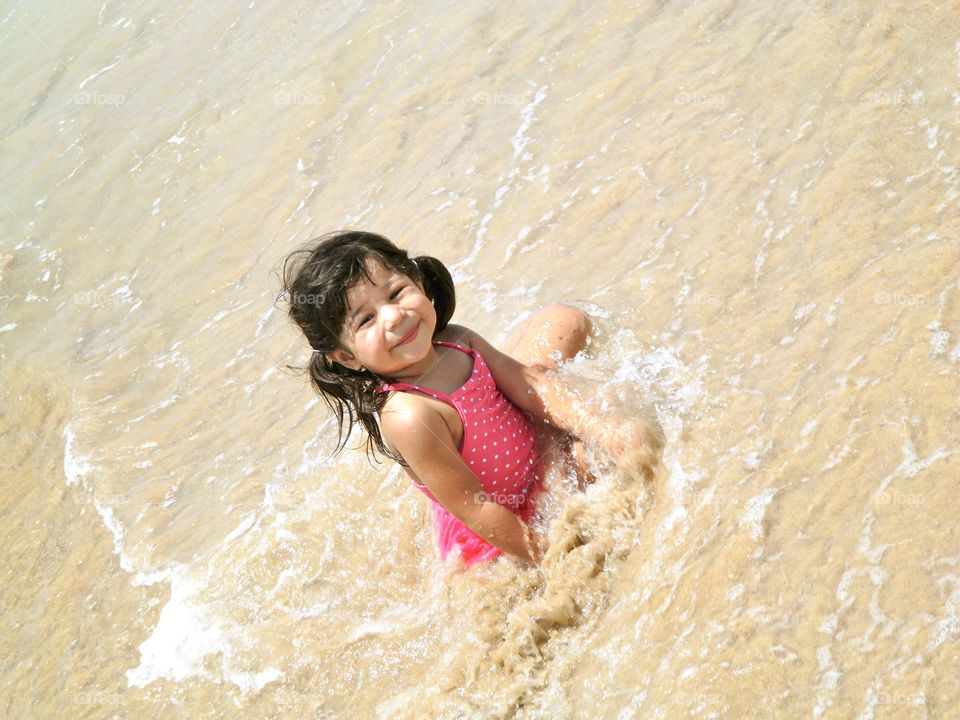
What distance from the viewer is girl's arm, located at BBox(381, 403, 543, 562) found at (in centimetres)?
310

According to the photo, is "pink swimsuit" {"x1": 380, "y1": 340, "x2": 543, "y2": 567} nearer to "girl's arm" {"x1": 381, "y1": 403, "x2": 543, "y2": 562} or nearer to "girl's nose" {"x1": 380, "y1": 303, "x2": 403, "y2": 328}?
"girl's arm" {"x1": 381, "y1": 403, "x2": 543, "y2": 562}

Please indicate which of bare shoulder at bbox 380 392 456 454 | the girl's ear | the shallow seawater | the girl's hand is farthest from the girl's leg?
the girl's ear

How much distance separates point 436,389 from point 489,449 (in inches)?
11.3

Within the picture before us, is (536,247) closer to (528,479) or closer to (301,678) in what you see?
(528,479)

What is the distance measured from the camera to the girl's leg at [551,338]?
3727 millimetres

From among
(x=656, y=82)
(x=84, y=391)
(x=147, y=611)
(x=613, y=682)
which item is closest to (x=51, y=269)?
(x=84, y=391)

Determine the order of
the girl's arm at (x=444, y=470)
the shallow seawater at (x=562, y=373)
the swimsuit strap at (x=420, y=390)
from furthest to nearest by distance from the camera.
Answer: the swimsuit strap at (x=420, y=390), the girl's arm at (x=444, y=470), the shallow seawater at (x=562, y=373)

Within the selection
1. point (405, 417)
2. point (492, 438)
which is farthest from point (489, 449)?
point (405, 417)

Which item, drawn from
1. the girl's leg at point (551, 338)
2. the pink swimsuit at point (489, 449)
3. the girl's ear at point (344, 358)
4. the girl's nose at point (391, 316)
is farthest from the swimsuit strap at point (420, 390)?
the girl's leg at point (551, 338)

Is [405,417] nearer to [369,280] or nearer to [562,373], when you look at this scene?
[369,280]

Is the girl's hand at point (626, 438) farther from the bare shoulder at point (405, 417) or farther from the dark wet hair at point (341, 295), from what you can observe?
the dark wet hair at point (341, 295)

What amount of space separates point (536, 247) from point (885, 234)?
5.91 feet

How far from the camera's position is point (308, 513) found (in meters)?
4.15

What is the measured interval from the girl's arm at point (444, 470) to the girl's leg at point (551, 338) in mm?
481
